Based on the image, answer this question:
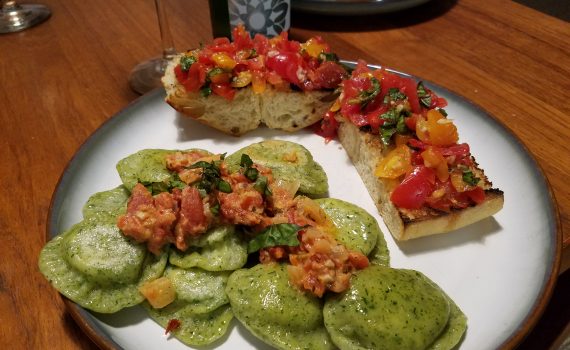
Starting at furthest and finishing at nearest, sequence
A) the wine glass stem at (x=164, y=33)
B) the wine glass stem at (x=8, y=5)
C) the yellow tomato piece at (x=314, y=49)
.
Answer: the wine glass stem at (x=8, y=5), the wine glass stem at (x=164, y=33), the yellow tomato piece at (x=314, y=49)

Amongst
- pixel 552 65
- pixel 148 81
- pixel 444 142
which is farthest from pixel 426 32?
pixel 148 81

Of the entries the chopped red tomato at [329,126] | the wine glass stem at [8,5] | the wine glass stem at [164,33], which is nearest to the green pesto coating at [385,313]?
the chopped red tomato at [329,126]

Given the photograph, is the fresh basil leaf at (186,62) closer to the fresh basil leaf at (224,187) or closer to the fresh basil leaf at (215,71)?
the fresh basil leaf at (215,71)

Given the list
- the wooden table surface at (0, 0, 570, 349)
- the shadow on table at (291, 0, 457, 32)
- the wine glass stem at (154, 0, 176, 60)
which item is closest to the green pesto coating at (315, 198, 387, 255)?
the wooden table surface at (0, 0, 570, 349)

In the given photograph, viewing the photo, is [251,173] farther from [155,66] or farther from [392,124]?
[155,66]

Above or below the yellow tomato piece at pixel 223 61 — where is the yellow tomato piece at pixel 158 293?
below

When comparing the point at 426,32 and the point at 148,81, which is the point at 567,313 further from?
the point at 148,81

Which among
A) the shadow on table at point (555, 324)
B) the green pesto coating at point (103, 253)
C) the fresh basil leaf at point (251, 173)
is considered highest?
the fresh basil leaf at point (251, 173)

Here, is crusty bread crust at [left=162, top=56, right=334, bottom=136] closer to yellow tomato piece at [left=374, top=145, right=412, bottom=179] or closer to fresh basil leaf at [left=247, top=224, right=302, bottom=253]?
yellow tomato piece at [left=374, top=145, right=412, bottom=179]
